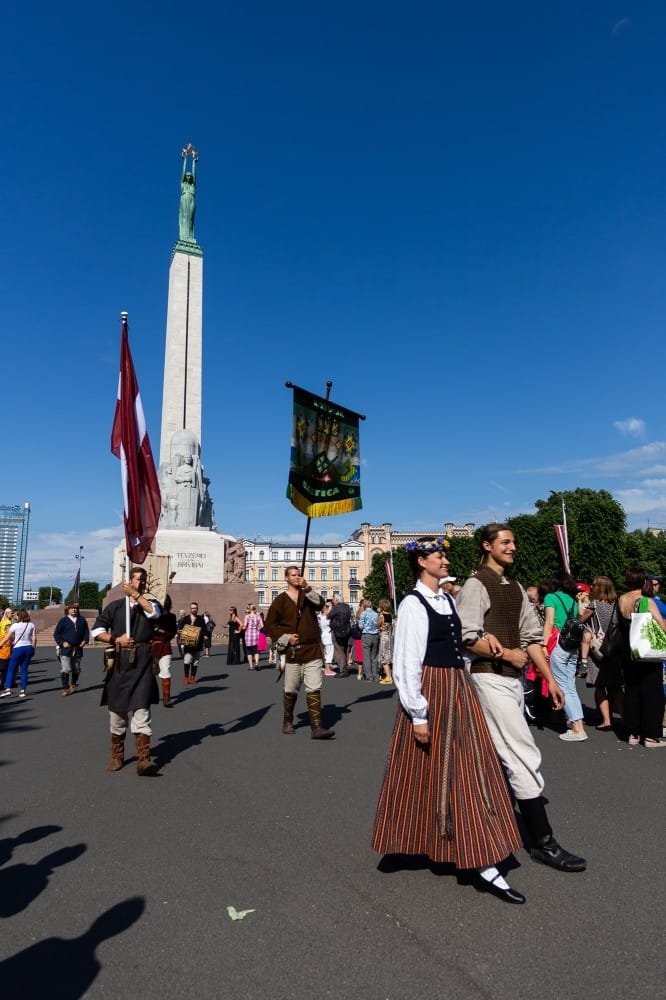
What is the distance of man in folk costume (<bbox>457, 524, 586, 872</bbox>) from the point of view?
12.7 ft

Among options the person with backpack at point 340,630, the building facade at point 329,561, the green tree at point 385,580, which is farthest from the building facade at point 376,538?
the person with backpack at point 340,630

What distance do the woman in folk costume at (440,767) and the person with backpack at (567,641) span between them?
4.39 metres

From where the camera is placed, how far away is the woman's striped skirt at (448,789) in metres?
3.52

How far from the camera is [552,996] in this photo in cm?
262

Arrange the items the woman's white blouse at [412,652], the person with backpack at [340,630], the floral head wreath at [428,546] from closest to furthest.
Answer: the woman's white blouse at [412,652] < the floral head wreath at [428,546] < the person with backpack at [340,630]

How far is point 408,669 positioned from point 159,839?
2.23 metres

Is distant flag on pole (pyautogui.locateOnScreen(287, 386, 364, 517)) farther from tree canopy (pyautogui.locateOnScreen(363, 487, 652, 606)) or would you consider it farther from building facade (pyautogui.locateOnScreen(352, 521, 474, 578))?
building facade (pyautogui.locateOnScreen(352, 521, 474, 578))

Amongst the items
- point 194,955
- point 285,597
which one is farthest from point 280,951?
point 285,597

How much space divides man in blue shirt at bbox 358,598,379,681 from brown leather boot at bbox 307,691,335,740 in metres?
8.17

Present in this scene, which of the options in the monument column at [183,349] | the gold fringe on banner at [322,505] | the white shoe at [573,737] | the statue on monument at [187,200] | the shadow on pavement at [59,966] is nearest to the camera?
the shadow on pavement at [59,966]

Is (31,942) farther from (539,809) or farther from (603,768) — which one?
(603,768)

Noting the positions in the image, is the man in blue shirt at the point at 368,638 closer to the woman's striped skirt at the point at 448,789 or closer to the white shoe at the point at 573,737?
the white shoe at the point at 573,737

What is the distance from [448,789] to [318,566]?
350 feet

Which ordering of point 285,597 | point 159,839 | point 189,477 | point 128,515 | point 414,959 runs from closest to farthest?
point 414,959 < point 159,839 < point 128,515 < point 285,597 < point 189,477
